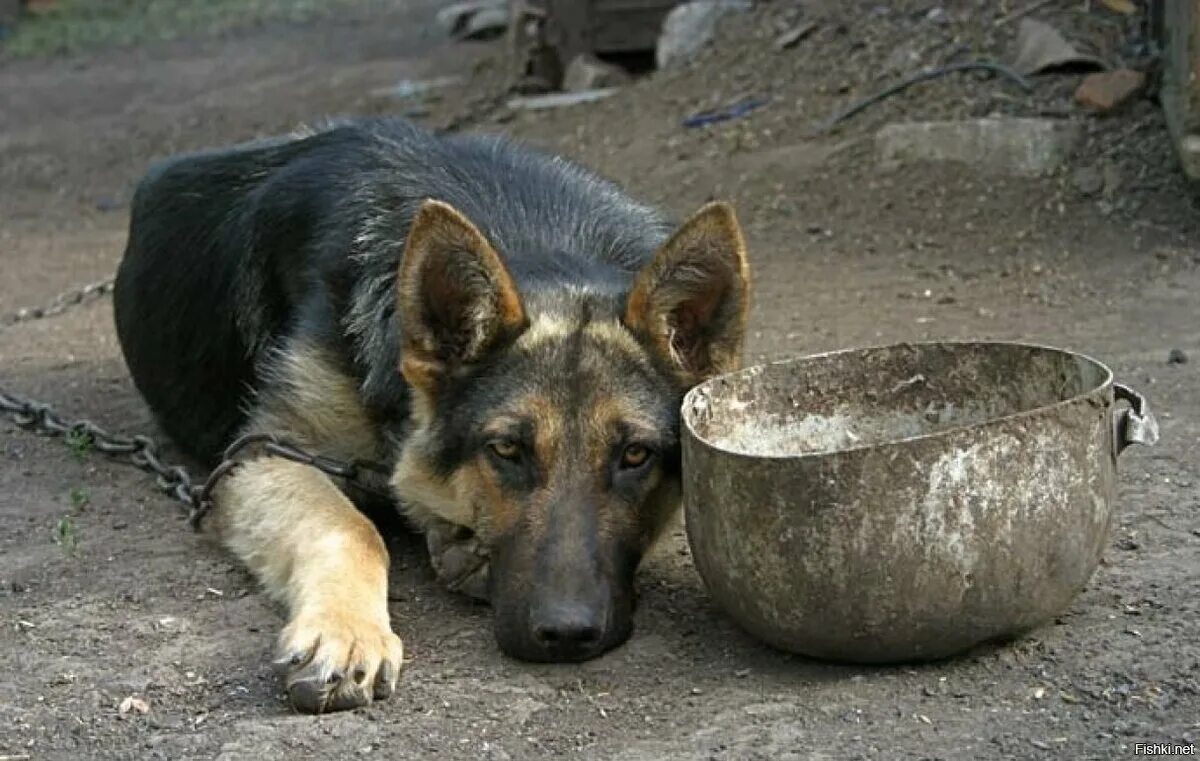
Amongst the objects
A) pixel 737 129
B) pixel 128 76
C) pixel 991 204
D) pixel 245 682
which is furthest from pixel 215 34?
pixel 245 682

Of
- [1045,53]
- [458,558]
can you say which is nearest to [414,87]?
[1045,53]

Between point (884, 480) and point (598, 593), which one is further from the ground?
point (884, 480)

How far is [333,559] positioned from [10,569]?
4.03ft

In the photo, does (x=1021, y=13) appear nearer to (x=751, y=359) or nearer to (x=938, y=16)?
(x=938, y=16)

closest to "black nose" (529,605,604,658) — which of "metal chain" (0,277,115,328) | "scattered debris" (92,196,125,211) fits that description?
"metal chain" (0,277,115,328)

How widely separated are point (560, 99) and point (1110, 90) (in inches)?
184

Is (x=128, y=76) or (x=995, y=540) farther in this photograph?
(x=128, y=76)

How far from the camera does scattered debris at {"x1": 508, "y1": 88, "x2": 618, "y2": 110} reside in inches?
505

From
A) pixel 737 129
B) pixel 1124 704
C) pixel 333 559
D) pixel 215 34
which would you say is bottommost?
pixel 215 34

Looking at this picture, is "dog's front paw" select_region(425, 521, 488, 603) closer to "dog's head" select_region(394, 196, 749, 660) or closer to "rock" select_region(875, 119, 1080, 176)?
"dog's head" select_region(394, 196, 749, 660)

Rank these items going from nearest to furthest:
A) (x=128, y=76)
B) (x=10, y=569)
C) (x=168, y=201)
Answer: (x=10, y=569)
(x=168, y=201)
(x=128, y=76)

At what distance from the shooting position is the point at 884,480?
13.0ft

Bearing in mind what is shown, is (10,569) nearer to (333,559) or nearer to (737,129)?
(333,559)

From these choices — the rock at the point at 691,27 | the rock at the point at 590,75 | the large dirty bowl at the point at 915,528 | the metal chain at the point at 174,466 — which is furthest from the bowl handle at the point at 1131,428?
the rock at the point at 590,75
